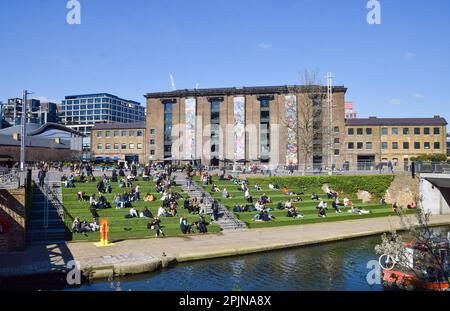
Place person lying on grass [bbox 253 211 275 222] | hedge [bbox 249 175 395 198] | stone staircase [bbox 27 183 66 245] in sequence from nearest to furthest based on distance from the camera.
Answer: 1. stone staircase [bbox 27 183 66 245]
2. person lying on grass [bbox 253 211 275 222]
3. hedge [bbox 249 175 395 198]

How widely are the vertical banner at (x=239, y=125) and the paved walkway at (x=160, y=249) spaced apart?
45521 mm

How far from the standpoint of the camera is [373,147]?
81500 millimetres

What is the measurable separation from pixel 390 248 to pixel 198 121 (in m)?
67.6

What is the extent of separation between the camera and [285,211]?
36.2m

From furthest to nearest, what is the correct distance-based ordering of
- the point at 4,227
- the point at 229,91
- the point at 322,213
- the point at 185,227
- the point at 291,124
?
the point at 229,91 < the point at 291,124 < the point at 322,213 < the point at 185,227 < the point at 4,227

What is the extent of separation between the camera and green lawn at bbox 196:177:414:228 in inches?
1324

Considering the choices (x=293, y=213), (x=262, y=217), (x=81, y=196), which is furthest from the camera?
(x=293, y=213)

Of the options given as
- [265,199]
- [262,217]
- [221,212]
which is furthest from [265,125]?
[262,217]

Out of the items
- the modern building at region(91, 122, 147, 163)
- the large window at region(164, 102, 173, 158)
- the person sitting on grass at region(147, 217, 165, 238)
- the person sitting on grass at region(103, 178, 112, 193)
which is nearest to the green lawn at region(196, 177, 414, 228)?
the person sitting on grass at region(147, 217, 165, 238)

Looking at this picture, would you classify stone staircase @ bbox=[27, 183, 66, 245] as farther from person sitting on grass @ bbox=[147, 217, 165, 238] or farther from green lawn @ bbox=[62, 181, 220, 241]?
person sitting on grass @ bbox=[147, 217, 165, 238]

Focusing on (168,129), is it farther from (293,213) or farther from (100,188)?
(293,213)

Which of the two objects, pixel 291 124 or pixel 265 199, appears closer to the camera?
pixel 265 199

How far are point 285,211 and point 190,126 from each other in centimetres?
4679
